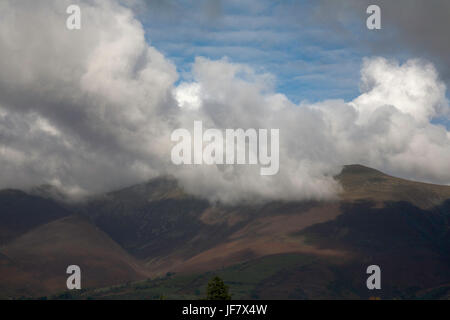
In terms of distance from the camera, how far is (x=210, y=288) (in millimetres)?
153875
